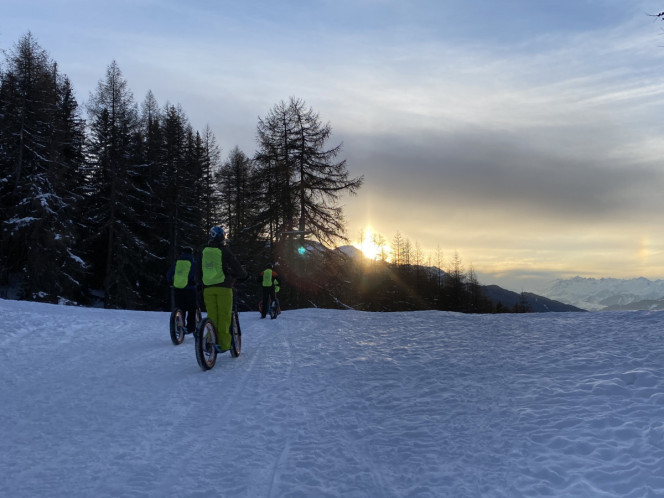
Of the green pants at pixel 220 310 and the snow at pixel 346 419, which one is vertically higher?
the green pants at pixel 220 310

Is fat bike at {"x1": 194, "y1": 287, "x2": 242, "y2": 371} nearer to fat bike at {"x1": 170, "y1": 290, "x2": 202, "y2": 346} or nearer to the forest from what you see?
fat bike at {"x1": 170, "y1": 290, "x2": 202, "y2": 346}

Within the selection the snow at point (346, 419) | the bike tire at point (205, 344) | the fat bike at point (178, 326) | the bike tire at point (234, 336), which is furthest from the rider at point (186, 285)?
the bike tire at point (205, 344)

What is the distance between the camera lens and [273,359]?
302 inches

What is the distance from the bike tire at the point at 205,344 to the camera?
21.8 ft

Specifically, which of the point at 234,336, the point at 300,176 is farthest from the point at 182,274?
the point at 300,176

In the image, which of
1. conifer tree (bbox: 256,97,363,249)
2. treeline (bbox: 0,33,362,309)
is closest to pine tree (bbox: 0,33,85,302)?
treeline (bbox: 0,33,362,309)

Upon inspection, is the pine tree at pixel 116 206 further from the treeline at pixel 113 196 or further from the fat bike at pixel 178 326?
the fat bike at pixel 178 326

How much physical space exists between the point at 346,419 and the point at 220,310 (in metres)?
3.55

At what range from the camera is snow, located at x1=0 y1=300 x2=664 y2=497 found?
10.5 feet

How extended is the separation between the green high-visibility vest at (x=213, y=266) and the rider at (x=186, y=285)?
2.47 m

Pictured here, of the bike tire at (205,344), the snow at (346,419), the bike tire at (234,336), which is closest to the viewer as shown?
the snow at (346,419)

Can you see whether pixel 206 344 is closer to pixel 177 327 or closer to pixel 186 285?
pixel 177 327

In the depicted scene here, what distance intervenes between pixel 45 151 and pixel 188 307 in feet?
72.4

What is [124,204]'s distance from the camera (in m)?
28.1
